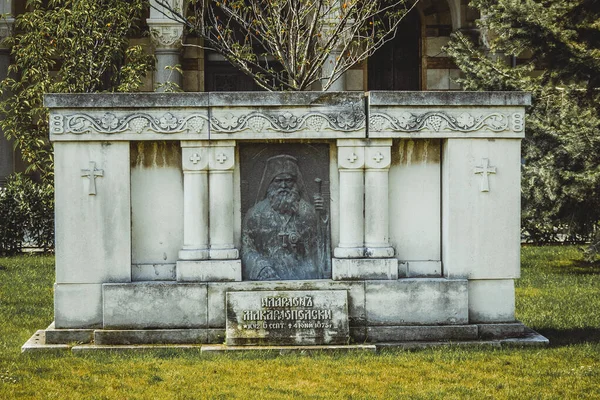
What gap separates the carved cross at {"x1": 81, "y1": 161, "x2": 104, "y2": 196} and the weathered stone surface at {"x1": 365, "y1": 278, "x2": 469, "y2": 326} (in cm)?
230

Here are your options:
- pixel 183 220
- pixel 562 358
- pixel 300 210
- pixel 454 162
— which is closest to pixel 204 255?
pixel 183 220

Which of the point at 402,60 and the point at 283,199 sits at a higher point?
the point at 402,60

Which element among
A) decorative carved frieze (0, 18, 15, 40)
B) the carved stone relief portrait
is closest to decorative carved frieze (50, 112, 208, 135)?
the carved stone relief portrait

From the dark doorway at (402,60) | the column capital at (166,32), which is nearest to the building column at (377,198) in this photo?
the column capital at (166,32)

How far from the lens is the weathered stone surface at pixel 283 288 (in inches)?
320

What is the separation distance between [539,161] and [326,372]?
22.5 feet

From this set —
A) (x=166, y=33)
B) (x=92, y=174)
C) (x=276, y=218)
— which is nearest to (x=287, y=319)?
(x=276, y=218)

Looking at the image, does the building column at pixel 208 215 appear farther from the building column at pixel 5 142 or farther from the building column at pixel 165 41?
the building column at pixel 5 142

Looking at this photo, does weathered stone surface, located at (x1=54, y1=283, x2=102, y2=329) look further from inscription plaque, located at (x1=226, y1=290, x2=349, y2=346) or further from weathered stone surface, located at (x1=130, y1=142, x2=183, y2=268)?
inscription plaque, located at (x1=226, y1=290, x2=349, y2=346)

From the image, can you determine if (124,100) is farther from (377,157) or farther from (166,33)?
(166,33)

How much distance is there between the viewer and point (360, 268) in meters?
8.20

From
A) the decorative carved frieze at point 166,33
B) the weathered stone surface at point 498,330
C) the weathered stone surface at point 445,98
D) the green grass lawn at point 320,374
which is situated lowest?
the green grass lawn at point 320,374

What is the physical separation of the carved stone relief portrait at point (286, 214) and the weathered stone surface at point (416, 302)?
0.47 m

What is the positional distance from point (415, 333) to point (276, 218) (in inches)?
57.0
